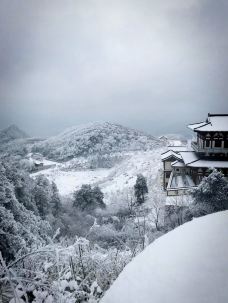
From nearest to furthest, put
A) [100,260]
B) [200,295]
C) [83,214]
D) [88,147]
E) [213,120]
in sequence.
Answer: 1. [200,295]
2. [100,260]
3. [213,120]
4. [83,214]
5. [88,147]

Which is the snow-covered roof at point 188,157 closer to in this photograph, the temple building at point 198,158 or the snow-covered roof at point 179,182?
the temple building at point 198,158

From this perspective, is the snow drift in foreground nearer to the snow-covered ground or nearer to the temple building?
the temple building

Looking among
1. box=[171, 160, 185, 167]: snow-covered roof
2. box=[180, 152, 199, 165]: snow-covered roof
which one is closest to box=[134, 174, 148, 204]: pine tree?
box=[171, 160, 185, 167]: snow-covered roof

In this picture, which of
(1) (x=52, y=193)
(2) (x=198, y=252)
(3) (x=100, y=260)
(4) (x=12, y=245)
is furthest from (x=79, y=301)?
(1) (x=52, y=193)

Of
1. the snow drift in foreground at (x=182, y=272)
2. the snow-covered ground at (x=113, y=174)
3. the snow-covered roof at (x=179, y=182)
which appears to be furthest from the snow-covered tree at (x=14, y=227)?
the snow-covered roof at (x=179, y=182)

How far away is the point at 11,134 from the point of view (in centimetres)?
695

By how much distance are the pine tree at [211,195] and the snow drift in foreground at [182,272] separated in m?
3.72

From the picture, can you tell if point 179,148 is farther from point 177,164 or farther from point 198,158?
point 198,158

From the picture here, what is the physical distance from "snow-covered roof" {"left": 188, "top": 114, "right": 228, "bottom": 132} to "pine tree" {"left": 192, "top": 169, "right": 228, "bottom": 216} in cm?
94

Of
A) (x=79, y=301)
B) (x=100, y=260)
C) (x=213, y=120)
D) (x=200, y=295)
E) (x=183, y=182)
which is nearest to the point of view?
(x=200, y=295)

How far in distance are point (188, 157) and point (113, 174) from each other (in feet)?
7.27

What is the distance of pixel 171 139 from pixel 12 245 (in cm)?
521

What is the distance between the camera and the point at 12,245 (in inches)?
139

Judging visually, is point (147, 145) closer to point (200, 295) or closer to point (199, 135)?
point (199, 135)
